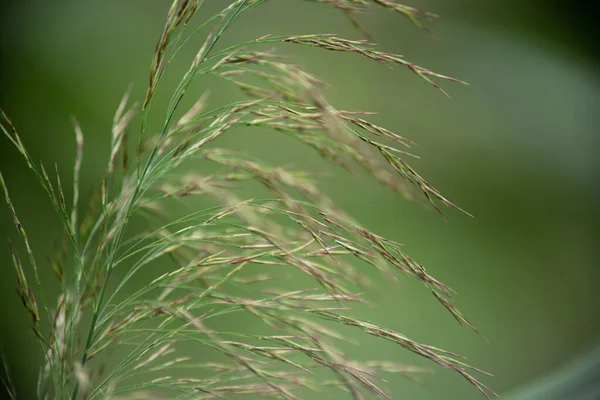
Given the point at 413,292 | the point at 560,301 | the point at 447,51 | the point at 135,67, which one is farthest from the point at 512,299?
the point at 135,67

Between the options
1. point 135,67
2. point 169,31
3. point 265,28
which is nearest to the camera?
point 169,31

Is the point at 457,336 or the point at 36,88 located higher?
the point at 36,88

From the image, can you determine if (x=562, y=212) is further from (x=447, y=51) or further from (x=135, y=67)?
(x=135, y=67)

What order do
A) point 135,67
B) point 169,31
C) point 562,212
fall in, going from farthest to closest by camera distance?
point 562,212 → point 135,67 → point 169,31

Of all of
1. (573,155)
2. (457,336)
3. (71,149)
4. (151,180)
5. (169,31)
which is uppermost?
(169,31)

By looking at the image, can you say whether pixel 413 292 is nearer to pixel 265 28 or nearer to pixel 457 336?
pixel 457 336

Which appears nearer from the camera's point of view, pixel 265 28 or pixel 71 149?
pixel 71 149

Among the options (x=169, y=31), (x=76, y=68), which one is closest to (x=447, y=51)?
(x=76, y=68)
